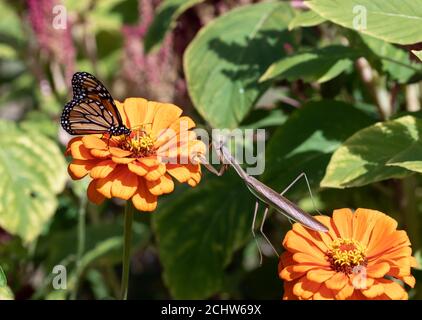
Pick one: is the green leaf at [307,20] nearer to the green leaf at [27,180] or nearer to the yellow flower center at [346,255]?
the yellow flower center at [346,255]

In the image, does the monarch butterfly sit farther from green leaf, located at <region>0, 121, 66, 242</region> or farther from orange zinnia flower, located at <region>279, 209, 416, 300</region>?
green leaf, located at <region>0, 121, 66, 242</region>

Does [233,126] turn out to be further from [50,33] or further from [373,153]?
[50,33]

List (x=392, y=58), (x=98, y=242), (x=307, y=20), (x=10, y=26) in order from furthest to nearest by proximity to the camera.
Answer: (x=10, y=26) < (x=98, y=242) < (x=392, y=58) < (x=307, y=20)

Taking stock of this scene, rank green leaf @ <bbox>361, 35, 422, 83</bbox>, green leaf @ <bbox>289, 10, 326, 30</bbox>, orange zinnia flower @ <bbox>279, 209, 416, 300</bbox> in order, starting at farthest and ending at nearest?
green leaf @ <bbox>361, 35, 422, 83</bbox> < green leaf @ <bbox>289, 10, 326, 30</bbox> < orange zinnia flower @ <bbox>279, 209, 416, 300</bbox>

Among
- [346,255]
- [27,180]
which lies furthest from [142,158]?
[27,180]

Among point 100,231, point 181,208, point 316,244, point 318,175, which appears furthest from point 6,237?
point 316,244

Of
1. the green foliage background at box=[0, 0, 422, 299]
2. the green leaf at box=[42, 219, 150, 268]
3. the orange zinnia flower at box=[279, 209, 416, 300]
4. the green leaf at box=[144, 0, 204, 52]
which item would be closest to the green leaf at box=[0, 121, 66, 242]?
the green foliage background at box=[0, 0, 422, 299]

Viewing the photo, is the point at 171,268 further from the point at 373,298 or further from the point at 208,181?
the point at 373,298
